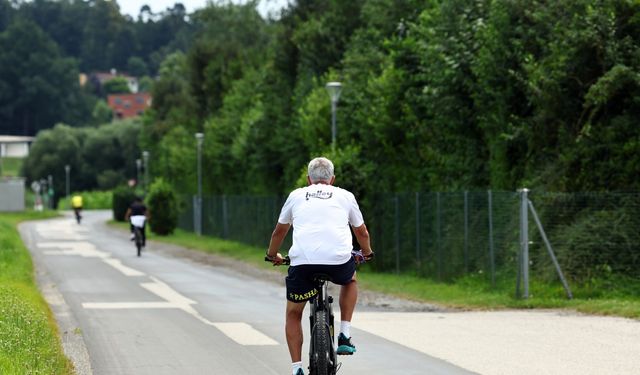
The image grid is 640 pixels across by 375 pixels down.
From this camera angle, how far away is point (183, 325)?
16.9 m

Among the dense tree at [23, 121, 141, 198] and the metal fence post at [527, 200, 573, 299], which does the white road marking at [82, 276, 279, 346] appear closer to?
the metal fence post at [527, 200, 573, 299]

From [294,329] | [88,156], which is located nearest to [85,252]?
[294,329]

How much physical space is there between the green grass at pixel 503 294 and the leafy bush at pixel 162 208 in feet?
101

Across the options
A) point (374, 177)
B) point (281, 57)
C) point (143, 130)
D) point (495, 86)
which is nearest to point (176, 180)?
point (143, 130)

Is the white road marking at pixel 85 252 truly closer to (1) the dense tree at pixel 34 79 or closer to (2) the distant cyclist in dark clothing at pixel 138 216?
(2) the distant cyclist in dark clothing at pixel 138 216

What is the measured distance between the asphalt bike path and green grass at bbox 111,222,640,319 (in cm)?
225

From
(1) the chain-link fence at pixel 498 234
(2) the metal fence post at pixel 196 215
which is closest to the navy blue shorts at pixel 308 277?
(1) the chain-link fence at pixel 498 234

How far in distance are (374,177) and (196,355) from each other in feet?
58.7

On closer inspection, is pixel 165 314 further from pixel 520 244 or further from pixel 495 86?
pixel 495 86

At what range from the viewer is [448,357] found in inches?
512

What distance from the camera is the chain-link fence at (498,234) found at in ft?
68.0

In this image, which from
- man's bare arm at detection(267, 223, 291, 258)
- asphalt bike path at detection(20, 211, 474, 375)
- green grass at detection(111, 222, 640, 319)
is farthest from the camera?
green grass at detection(111, 222, 640, 319)

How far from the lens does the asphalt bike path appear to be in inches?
493

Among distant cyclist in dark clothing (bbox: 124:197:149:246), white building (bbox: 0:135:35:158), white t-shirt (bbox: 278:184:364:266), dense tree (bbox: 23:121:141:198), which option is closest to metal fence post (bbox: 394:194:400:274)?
distant cyclist in dark clothing (bbox: 124:197:149:246)
